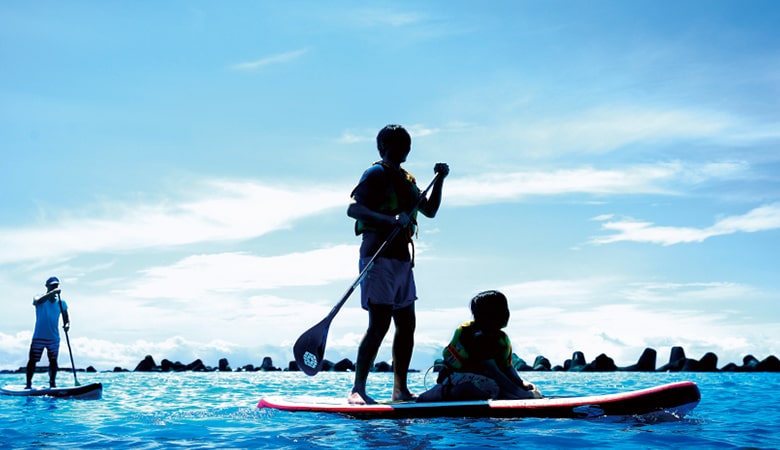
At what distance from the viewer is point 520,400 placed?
243 inches

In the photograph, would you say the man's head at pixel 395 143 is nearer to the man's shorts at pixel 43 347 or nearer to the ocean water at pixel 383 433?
the ocean water at pixel 383 433

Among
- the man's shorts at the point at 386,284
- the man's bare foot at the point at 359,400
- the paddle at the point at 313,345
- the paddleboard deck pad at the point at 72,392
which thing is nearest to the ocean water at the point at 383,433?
the man's bare foot at the point at 359,400

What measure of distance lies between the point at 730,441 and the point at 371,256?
3438mm

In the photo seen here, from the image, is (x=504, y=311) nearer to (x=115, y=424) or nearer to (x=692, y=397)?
(x=692, y=397)

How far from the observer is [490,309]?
6316 mm

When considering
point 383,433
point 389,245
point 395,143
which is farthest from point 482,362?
point 395,143

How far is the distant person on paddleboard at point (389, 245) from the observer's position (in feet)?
21.4

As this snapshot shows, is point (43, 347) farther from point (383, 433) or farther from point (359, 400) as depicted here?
point (383, 433)

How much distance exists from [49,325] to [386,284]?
10078 millimetres

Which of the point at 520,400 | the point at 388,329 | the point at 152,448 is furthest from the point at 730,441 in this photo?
the point at 152,448

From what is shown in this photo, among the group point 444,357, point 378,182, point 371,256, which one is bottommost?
point 444,357

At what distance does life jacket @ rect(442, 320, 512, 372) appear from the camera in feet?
21.3

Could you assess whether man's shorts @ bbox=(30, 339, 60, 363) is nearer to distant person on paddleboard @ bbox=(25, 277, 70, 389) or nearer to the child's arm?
distant person on paddleboard @ bbox=(25, 277, 70, 389)

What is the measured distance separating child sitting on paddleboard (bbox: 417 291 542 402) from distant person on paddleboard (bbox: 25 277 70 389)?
10.1m
